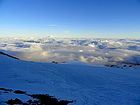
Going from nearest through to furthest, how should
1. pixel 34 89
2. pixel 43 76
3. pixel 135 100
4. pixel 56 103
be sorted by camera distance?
pixel 56 103 < pixel 135 100 < pixel 34 89 < pixel 43 76

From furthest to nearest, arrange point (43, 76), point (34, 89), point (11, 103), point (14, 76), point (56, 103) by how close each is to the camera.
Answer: point (43, 76) → point (14, 76) → point (34, 89) → point (56, 103) → point (11, 103)

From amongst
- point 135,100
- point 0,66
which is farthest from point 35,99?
point 0,66

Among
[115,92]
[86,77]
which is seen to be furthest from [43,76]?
[115,92]

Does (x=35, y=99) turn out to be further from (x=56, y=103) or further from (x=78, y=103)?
(x=78, y=103)

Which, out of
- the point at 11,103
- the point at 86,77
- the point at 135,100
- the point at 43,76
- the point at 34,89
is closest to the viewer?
the point at 11,103

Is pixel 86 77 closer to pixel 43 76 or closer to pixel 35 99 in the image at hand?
pixel 43 76

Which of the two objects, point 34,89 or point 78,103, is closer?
point 78,103

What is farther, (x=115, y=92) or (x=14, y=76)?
(x=14, y=76)

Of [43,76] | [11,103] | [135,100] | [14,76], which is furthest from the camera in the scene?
[43,76]
